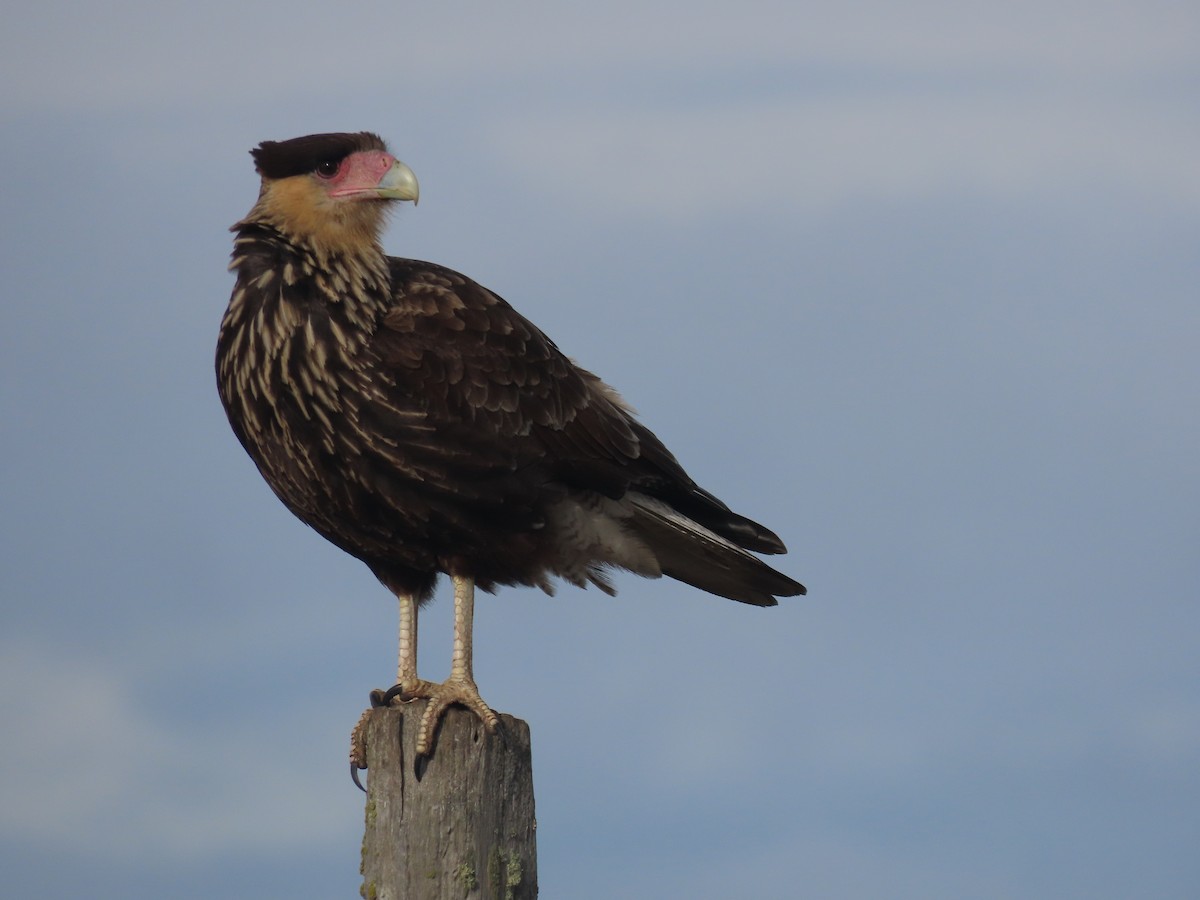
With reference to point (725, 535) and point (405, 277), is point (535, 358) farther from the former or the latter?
point (725, 535)

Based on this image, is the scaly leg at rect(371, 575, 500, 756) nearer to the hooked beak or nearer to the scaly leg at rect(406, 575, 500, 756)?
the scaly leg at rect(406, 575, 500, 756)

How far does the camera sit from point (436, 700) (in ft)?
15.9

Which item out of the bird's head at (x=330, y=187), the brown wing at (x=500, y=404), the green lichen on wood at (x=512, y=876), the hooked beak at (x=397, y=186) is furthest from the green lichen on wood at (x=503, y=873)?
the hooked beak at (x=397, y=186)

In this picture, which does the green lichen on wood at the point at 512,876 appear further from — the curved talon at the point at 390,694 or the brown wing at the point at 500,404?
the brown wing at the point at 500,404

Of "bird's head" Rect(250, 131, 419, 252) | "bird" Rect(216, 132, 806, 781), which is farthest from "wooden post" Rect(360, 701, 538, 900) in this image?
"bird's head" Rect(250, 131, 419, 252)

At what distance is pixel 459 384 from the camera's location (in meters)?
5.25

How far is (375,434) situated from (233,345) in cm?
68

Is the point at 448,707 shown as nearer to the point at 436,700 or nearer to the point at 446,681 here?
the point at 436,700

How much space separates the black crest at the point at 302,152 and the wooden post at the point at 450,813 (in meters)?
2.09

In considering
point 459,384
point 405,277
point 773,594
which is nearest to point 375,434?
point 459,384

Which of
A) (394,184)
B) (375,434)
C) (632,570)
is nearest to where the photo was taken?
(375,434)

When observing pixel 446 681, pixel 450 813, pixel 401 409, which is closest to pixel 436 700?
pixel 446 681

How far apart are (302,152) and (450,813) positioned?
8.24 ft

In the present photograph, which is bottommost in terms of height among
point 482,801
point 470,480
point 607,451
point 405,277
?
point 482,801
